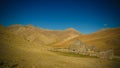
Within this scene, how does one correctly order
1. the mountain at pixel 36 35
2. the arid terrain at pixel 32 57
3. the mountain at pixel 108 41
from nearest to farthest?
the arid terrain at pixel 32 57
the mountain at pixel 108 41
the mountain at pixel 36 35

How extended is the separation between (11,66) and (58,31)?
18763cm

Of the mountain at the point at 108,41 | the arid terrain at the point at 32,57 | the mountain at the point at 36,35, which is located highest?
the mountain at the point at 36,35

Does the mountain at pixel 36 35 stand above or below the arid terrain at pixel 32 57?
above

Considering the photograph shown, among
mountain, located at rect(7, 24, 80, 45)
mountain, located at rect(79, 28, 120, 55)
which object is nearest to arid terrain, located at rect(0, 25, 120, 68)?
mountain, located at rect(79, 28, 120, 55)

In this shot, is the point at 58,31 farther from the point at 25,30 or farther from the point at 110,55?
the point at 110,55

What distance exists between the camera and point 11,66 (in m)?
11.8

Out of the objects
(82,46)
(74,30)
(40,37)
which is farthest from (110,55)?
(74,30)

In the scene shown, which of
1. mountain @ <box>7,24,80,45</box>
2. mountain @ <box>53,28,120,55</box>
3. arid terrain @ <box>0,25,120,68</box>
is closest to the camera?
arid terrain @ <box>0,25,120,68</box>

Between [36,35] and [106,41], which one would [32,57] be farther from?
[36,35]

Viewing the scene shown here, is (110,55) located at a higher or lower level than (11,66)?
higher

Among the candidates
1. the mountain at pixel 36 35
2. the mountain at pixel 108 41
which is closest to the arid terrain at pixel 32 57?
the mountain at pixel 108 41

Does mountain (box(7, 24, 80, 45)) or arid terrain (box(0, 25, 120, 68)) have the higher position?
mountain (box(7, 24, 80, 45))

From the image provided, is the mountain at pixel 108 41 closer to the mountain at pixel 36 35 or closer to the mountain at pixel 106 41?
the mountain at pixel 106 41

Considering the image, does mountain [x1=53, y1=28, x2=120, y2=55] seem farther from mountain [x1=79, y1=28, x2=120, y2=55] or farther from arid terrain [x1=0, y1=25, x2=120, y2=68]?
arid terrain [x1=0, y1=25, x2=120, y2=68]
